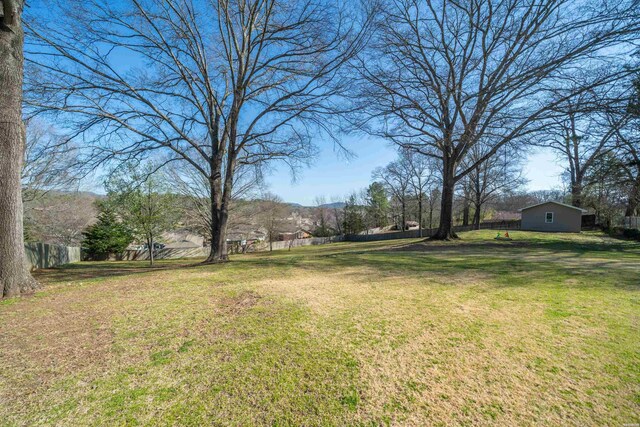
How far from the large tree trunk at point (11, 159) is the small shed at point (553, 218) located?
35.9 meters

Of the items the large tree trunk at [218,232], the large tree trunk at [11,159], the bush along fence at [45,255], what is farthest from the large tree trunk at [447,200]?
the bush along fence at [45,255]

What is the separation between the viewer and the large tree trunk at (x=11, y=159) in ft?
14.3

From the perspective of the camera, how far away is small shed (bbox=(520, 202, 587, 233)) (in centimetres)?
2484

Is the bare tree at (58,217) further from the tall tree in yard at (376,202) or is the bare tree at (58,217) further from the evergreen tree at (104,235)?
the tall tree in yard at (376,202)

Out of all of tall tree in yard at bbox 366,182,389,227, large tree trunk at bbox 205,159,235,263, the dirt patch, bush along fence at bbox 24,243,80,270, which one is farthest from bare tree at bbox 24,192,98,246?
tall tree in yard at bbox 366,182,389,227

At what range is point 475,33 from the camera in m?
11.2

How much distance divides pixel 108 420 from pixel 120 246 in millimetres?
26164

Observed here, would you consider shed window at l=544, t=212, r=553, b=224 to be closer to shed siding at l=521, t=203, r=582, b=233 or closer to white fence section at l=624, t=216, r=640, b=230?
shed siding at l=521, t=203, r=582, b=233

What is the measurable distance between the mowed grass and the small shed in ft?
92.3

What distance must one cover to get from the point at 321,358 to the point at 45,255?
636 inches

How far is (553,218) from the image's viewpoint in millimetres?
25719

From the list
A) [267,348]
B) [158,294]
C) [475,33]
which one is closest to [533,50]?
[475,33]

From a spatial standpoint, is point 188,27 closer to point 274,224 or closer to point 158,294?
point 158,294

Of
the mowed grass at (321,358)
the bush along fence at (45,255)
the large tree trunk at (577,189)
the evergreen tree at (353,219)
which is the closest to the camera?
the mowed grass at (321,358)
